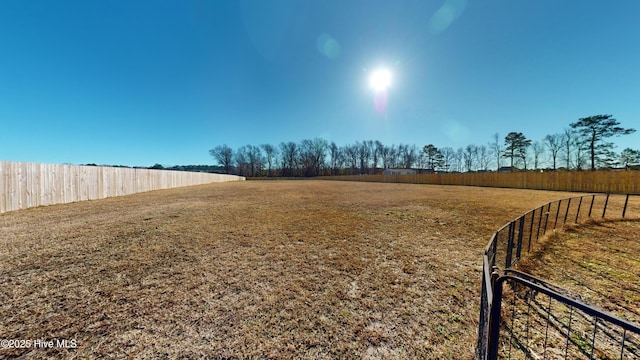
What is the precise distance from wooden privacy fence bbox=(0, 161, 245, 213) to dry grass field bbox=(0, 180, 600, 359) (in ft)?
11.2

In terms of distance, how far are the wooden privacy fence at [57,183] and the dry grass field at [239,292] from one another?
11.2 ft

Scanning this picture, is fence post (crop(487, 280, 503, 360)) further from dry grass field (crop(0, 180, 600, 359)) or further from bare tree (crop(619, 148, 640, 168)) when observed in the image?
bare tree (crop(619, 148, 640, 168))

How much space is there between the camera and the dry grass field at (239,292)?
200 centimetres

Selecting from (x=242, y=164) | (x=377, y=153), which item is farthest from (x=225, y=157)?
(x=377, y=153)

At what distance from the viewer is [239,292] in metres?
2.79

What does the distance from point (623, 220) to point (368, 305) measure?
11.0 metres

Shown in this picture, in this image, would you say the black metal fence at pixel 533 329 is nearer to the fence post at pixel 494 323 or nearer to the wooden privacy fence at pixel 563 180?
the fence post at pixel 494 323

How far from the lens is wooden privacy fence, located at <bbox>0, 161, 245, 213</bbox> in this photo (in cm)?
734

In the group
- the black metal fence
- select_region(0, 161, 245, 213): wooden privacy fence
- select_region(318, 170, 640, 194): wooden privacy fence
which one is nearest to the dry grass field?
the black metal fence

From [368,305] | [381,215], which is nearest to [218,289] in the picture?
[368,305]

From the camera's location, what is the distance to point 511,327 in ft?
7.62

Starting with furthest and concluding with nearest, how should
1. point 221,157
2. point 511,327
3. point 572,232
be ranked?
point 221,157 → point 572,232 → point 511,327

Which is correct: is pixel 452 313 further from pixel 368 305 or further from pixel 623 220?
pixel 623 220

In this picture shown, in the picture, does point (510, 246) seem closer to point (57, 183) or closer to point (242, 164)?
point (57, 183)
